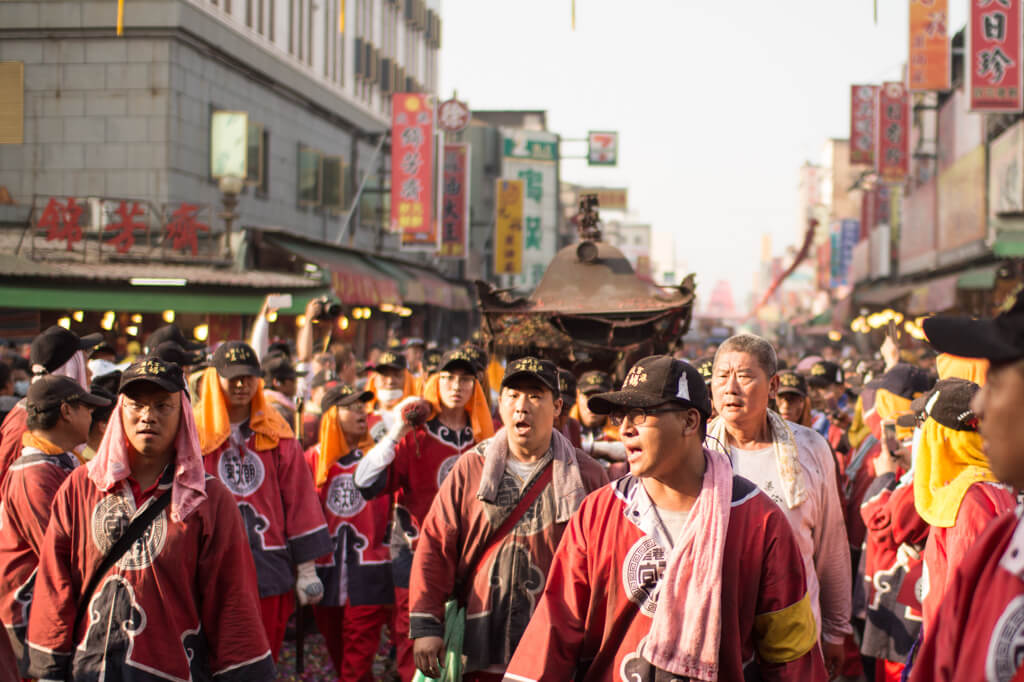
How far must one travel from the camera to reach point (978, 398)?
7.72 feet

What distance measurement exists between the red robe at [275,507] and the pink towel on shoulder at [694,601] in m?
3.19

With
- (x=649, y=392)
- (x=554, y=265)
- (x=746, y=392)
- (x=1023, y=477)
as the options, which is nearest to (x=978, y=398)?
(x=1023, y=477)

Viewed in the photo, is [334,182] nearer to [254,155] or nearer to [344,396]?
[254,155]

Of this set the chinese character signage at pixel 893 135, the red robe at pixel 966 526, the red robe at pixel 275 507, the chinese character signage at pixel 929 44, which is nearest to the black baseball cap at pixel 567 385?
the red robe at pixel 275 507

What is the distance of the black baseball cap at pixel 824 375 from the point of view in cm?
988

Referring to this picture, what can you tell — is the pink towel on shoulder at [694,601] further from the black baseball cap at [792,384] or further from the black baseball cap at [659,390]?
the black baseball cap at [792,384]

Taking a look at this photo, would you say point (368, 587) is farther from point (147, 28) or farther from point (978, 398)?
point (147, 28)

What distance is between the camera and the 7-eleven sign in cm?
5112

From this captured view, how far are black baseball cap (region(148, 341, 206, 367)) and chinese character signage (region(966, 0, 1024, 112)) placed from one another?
60.5ft

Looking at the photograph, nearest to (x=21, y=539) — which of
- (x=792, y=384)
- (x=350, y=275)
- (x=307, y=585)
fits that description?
(x=307, y=585)

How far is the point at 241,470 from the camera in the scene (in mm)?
6062

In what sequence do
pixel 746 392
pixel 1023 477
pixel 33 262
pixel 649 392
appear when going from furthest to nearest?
pixel 33 262 < pixel 746 392 < pixel 649 392 < pixel 1023 477

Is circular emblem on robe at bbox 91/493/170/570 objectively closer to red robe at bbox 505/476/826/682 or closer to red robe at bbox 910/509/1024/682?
red robe at bbox 505/476/826/682

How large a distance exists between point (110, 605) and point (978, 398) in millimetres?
3282
